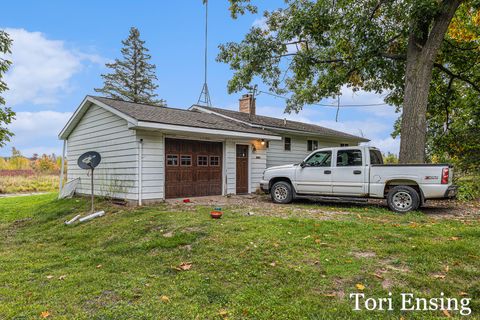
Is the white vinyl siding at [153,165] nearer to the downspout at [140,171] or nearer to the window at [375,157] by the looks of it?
the downspout at [140,171]

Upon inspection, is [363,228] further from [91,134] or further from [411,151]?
[91,134]

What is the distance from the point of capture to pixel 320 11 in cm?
1188

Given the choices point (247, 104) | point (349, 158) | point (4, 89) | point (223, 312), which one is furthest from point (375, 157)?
point (4, 89)

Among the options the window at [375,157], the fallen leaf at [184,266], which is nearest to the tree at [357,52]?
the window at [375,157]

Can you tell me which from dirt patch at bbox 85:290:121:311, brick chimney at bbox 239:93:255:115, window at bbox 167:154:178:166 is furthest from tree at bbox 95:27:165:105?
dirt patch at bbox 85:290:121:311

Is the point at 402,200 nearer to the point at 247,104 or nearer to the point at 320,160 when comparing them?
the point at 320,160

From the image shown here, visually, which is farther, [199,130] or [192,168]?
[192,168]

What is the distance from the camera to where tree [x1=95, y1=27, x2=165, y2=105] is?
33719mm

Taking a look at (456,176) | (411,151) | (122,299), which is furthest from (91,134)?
(456,176)

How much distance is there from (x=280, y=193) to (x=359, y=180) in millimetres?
2692

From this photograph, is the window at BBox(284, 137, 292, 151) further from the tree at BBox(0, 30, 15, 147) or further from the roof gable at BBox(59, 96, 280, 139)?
the tree at BBox(0, 30, 15, 147)

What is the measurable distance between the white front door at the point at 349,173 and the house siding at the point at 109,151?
21.0 feet

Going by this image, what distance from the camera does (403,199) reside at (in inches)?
317

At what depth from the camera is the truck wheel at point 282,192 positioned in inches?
396
